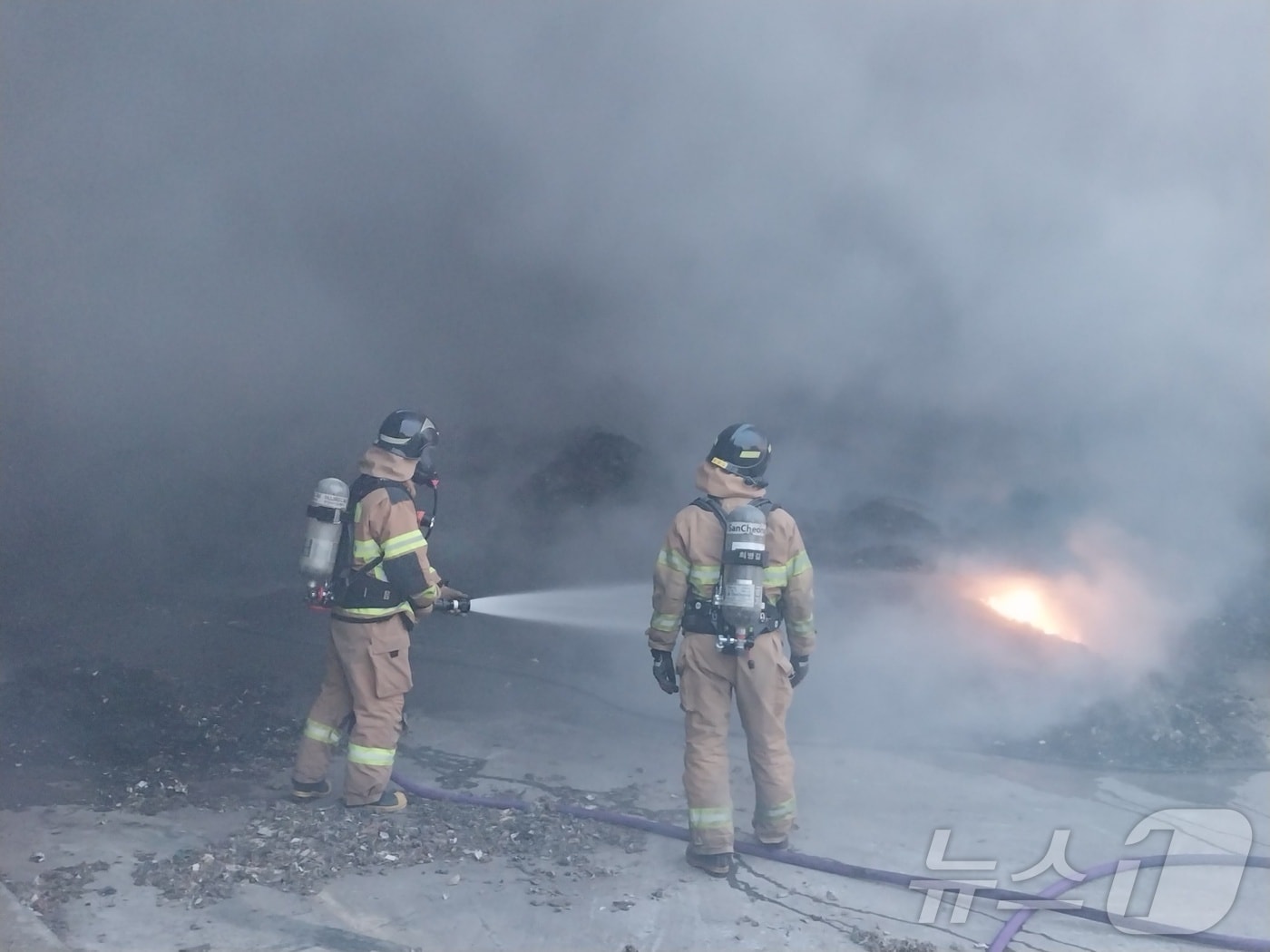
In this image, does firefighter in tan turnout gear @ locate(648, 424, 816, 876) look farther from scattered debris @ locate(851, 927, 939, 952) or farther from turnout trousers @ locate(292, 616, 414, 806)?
turnout trousers @ locate(292, 616, 414, 806)

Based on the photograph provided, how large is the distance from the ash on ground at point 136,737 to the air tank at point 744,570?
225cm

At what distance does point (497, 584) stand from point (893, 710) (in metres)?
3.28

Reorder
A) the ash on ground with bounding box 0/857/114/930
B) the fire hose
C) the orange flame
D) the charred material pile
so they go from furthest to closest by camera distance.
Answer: the orange flame → the charred material pile → the fire hose → the ash on ground with bounding box 0/857/114/930

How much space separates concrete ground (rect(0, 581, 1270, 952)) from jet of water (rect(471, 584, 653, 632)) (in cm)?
64

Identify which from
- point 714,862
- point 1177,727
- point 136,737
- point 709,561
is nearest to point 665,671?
point 709,561

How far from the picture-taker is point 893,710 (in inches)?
228

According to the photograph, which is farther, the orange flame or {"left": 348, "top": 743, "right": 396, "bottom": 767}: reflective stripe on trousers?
the orange flame

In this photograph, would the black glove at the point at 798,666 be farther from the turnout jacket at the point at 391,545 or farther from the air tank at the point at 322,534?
the air tank at the point at 322,534

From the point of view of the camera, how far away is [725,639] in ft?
13.1

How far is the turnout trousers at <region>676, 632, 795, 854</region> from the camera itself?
4.06m

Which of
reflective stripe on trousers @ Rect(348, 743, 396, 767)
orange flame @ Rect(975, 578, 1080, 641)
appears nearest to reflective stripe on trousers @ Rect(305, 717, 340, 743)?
reflective stripe on trousers @ Rect(348, 743, 396, 767)

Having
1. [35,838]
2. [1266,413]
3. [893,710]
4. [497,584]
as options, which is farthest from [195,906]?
[1266,413]

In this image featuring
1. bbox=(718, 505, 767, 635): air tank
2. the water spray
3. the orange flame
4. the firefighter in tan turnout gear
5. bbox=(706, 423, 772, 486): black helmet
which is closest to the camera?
bbox=(718, 505, 767, 635): air tank

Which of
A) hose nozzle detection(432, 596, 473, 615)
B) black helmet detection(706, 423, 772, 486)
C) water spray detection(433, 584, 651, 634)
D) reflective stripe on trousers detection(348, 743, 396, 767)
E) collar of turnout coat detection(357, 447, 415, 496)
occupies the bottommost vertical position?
reflective stripe on trousers detection(348, 743, 396, 767)
